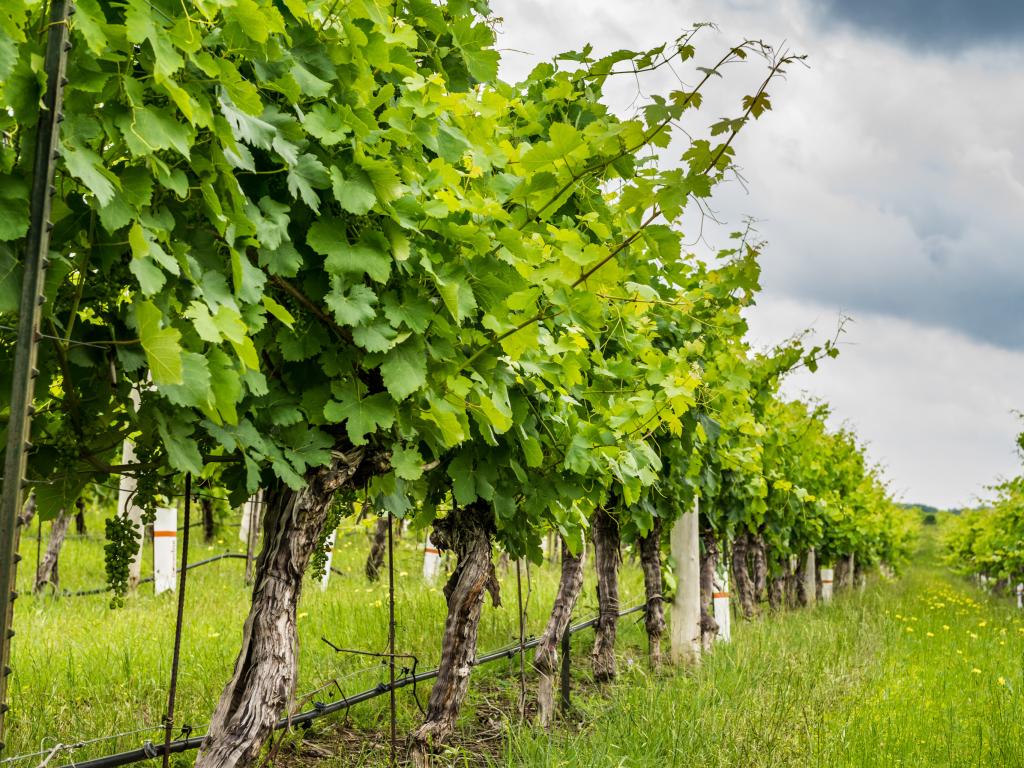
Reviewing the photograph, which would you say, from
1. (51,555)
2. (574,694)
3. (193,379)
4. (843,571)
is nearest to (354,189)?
(193,379)

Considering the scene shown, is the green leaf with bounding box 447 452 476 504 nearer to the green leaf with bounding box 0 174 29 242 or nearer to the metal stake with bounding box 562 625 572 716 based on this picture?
the green leaf with bounding box 0 174 29 242

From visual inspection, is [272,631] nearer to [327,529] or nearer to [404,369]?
[327,529]

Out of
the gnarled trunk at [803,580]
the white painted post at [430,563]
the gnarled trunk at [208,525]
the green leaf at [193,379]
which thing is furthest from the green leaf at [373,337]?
the gnarled trunk at [803,580]

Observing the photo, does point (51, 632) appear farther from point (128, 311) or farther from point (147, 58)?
point (147, 58)

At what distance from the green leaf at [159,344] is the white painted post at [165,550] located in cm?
850

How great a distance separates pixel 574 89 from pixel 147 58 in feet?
8.85

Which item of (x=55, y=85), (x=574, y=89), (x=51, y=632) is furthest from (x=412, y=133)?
(x=51, y=632)

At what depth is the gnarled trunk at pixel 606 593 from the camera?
270 inches

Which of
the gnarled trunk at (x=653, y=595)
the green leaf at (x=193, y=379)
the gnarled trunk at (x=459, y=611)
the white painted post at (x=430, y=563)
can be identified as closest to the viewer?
the green leaf at (x=193, y=379)

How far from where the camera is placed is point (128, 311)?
2.15 meters

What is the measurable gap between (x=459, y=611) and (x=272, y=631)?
5.54 feet

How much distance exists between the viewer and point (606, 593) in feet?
22.8

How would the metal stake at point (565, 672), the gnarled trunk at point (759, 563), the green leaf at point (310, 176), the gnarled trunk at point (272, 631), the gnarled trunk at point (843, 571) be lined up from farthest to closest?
the gnarled trunk at point (843, 571), the gnarled trunk at point (759, 563), the metal stake at point (565, 672), the gnarled trunk at point (272, 631), the green leaf at point (310, 176)

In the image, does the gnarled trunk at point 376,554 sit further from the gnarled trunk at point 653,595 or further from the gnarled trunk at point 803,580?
the gnarled trunk at point 803,580
